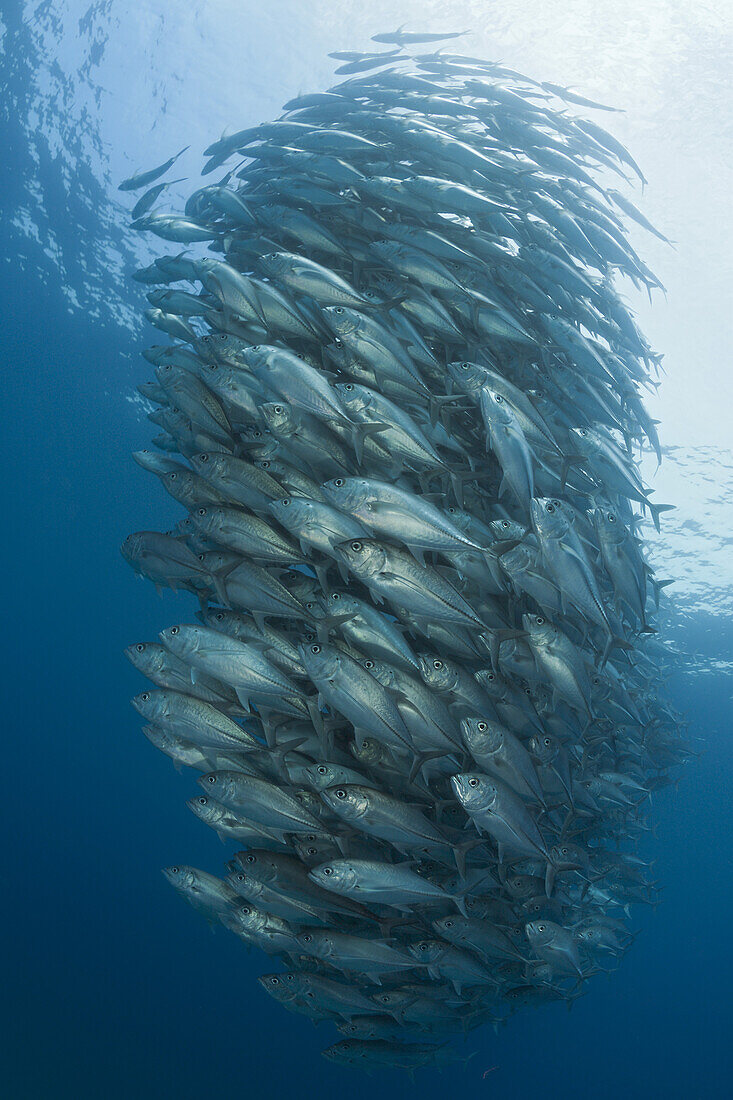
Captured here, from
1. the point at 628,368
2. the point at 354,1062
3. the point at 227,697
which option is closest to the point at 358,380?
the point at 227,697

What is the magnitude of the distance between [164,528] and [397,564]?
25.8m

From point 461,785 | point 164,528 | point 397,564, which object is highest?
point 164,528

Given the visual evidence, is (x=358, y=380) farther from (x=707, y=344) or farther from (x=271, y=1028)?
(x=271, y=1028)

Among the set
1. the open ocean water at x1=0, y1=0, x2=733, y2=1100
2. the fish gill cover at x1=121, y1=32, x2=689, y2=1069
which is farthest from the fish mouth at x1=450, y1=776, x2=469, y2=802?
the open ocean water at x1=0, y1=0, x2=733, y2=1100

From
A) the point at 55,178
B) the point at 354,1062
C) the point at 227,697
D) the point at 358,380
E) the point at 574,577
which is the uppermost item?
the point at 55,178

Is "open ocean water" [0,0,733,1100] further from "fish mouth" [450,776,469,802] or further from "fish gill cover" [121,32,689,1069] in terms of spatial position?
"fish mouth" [450,776,469,802]

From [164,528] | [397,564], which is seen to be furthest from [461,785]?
[164,528]

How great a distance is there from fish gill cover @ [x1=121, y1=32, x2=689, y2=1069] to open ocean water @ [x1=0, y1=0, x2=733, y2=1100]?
25.7 feet

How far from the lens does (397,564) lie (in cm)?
288

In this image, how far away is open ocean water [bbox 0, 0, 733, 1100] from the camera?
36.1ft

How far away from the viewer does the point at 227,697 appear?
12.1 feet

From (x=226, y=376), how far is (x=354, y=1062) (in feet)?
20.8

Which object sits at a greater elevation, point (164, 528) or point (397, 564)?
point (164, 528)

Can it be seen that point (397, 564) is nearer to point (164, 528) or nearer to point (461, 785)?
point (461, 785)
